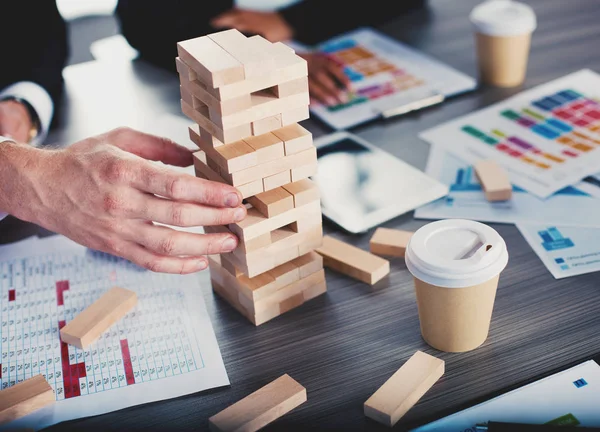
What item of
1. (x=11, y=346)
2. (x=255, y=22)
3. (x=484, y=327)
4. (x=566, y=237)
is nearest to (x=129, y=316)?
(x=11, y=346)

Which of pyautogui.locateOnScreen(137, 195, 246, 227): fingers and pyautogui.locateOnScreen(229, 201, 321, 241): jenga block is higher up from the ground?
pyautogui.locateOnScreen(137, 195, 246, 227): fingers

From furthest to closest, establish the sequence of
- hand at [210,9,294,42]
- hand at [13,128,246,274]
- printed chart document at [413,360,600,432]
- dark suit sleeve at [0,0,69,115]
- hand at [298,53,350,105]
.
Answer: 1. hand at [210,9,294,42]
2. dark suit sleeve at [0,0,69,115]
3. hand at [298,53,350,105]
4. hand at [13,128,246,274]
5. printed chart document at [413,360,600,432]

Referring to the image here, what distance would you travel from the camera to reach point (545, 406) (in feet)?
3.01

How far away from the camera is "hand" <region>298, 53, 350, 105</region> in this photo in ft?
5.47

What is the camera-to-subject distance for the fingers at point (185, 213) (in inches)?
39.5

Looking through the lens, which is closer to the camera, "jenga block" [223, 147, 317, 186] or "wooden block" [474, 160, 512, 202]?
"jenga block" [223, 147, 317, 186]

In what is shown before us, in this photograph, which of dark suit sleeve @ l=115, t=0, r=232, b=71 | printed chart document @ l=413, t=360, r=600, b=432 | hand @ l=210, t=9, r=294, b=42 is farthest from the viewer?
hand @ l=210, t=9, r=294, b=42

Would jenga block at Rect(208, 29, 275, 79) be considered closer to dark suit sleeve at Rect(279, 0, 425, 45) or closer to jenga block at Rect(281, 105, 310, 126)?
jenga block at Rect(281, 105, 310, 126)

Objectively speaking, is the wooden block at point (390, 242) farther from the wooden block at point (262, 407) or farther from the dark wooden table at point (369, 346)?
the wooden block at point (262, 407)

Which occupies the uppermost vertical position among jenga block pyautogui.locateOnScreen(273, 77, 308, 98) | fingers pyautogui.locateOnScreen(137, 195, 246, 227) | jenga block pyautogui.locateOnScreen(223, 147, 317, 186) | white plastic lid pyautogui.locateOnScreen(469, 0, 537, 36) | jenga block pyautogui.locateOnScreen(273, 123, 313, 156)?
jenga block pyautogui.locateOnScreen(273, 77, 308, 98)

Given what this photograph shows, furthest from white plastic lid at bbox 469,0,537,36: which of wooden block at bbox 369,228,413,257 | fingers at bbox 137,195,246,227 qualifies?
fingers at bbox 137,195,246,227

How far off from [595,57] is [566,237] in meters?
0.77

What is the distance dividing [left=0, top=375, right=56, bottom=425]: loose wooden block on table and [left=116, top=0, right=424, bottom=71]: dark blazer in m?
1.13

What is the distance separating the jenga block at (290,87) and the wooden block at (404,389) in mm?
405
